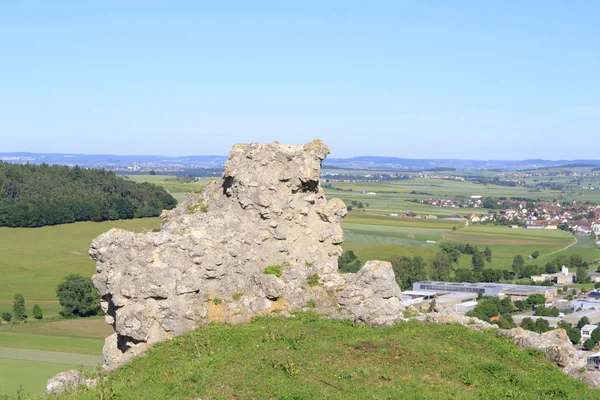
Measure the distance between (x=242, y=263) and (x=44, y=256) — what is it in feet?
254

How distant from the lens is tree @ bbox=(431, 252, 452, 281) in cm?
10456

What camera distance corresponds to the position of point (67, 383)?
67.6ft

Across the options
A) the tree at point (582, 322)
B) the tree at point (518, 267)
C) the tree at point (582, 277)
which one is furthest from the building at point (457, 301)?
the tree at point (582, 277)

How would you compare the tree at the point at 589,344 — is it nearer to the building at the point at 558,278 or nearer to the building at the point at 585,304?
the building at the point at 585,304

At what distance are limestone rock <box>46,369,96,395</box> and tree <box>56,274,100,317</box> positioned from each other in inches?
1914

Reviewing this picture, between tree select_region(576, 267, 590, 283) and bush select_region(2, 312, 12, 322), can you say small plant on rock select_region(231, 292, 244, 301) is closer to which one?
bush select_region(2, 312, 12, 322)

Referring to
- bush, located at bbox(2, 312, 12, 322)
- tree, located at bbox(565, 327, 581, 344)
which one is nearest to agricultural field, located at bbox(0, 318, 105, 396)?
bush, located at bbox(2, 312, 12, 322)

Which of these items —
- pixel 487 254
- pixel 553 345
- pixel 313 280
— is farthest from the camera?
pixel 487 254

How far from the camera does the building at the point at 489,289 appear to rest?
90.9m

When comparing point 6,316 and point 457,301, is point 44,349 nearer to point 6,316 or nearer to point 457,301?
point 6,316

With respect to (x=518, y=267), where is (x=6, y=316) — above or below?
above

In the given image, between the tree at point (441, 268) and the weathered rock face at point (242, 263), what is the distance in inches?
3208

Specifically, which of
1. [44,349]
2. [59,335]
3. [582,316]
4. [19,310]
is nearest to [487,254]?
[582,316]

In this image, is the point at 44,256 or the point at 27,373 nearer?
the point at 27,373
